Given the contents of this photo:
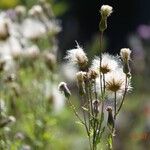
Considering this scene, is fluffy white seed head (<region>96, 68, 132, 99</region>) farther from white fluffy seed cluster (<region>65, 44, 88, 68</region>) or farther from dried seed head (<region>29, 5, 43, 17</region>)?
dried seed head (<region>29, 5, 43, 17</region>)

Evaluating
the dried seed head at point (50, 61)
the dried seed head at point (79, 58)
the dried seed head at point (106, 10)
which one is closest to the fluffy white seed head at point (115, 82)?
the dried seed head at point (79, 58)

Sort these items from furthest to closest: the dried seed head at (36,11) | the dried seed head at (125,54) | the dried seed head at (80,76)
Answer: the dried seed head at (36,11)
the dried seed head at (80,76)
the dried seed head at (125,54)

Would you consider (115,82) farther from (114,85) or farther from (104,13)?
(104,13)

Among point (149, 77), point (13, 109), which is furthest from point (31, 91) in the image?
point (149, 77)

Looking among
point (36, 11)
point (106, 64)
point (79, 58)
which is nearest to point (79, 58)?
point (79, 58)

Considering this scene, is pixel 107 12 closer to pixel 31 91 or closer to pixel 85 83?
pixel 85 83

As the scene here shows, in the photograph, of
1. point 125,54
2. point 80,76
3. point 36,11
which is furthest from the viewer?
point 36,11

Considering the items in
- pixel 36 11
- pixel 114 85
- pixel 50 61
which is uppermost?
pixel 36 11

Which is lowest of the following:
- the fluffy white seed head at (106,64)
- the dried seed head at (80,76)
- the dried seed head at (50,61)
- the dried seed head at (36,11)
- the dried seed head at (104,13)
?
the dried seed head at (80,76)

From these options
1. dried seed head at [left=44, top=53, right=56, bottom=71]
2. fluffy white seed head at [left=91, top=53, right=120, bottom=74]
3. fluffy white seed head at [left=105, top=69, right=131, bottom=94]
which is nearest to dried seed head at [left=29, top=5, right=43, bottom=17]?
dried seed head at [left=44, top=53, right=56, bottom=71]

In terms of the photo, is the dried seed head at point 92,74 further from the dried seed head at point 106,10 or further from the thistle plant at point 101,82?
the dried seed head at point 106,10

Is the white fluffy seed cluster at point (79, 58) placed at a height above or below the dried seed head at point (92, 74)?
above
